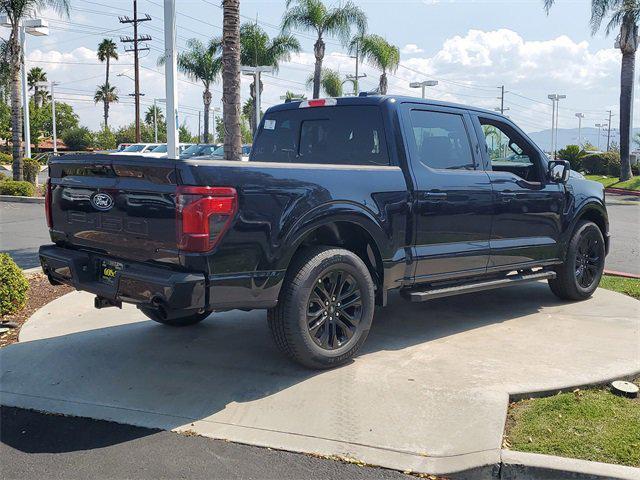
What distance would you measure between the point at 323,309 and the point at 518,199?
2.40 m

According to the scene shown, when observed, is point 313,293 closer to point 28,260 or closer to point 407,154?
point 407,154

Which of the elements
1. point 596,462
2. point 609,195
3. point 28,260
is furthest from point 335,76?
point 596,462

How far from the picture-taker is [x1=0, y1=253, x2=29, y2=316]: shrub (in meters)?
5.98

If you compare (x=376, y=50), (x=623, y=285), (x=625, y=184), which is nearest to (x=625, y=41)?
(x=625, y=184)

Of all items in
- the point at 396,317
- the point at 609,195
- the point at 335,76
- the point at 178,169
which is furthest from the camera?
the point at 335,76

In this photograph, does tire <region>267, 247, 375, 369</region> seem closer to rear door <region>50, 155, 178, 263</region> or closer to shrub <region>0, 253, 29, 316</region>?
rear door <region>50, 155, 178, 263</region>

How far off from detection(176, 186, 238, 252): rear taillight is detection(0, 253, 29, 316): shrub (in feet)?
9.68

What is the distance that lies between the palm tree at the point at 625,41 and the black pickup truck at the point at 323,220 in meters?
25.1

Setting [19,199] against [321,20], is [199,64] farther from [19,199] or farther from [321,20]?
[19,199]

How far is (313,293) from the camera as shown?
4539 millimetres

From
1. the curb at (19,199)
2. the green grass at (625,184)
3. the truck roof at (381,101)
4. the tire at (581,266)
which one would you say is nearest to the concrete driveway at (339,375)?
the tire at (581,266)

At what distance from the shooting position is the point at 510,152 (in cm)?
650

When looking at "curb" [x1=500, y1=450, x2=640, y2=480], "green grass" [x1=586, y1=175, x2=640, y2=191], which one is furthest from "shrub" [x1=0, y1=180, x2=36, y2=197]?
"green grass" [x1=586, y1=175, x2=640, y2=191]

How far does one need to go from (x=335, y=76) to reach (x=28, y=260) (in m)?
36.4
